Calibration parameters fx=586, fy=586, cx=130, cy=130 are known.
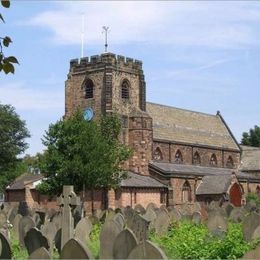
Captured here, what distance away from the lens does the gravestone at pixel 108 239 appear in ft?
43.9

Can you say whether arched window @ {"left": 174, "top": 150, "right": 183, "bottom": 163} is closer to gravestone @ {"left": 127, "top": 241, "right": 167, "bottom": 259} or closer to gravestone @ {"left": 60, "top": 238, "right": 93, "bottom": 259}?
gravestone @ {"left": 60, "top": 238, "right": 93, "bottom": 259}

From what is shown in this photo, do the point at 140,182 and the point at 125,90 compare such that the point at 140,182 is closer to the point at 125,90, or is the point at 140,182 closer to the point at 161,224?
the point at 125,90

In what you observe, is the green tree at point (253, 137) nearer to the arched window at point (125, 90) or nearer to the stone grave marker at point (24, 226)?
the arched window at point (125, 90)

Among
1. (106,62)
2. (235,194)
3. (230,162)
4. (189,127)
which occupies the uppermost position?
(106,62)

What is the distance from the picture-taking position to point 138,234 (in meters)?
16.4

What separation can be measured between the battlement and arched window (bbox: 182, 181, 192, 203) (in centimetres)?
1096

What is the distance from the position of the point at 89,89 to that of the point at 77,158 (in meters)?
13.6

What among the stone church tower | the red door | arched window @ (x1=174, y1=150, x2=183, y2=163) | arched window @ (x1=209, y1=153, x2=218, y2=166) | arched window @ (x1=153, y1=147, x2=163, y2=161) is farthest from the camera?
arched window @ (x1=209, y1=153, x2=218, y2=166)

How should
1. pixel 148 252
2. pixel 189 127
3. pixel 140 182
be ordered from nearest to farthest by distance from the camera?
pixel 148 252
pixel 140 182
pixel 189 127

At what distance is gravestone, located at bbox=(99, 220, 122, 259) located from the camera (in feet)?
43.9

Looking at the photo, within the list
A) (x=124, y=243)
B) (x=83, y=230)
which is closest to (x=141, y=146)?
(x=83, y=230)

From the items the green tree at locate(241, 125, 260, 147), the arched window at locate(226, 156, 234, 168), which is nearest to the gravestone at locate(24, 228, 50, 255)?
the arched window at locate(226, 156, 234, 168)

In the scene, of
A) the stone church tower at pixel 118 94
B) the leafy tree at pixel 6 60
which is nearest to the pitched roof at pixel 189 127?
the stone church tower at pixel 118 94

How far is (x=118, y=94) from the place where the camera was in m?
48.6
